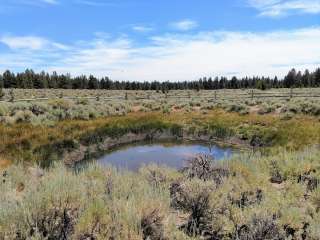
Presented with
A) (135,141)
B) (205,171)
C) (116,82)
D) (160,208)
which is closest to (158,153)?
(135,141)

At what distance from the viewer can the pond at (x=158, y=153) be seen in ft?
Answer: 43.0

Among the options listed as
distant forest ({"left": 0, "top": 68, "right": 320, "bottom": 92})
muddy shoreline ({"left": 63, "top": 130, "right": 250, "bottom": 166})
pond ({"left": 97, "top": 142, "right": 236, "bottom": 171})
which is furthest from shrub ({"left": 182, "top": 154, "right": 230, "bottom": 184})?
distant forest ({"left": 0, "top": 68, "right": 320, "bottom": 92})

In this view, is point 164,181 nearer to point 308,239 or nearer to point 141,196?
point 141,196

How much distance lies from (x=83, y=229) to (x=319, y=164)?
6517mm

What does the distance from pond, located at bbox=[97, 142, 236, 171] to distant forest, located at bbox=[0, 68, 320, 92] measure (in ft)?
203

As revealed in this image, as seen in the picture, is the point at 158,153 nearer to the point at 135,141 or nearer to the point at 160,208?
the point at 135,141

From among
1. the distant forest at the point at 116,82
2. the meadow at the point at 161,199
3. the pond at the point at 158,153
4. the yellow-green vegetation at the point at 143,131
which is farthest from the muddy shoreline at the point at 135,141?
the distant forest at the point at 116,82

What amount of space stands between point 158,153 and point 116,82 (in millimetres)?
109269

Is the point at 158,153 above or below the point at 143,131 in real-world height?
below

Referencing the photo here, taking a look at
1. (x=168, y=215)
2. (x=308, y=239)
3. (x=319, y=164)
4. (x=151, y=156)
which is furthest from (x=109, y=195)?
(x=151, y=156)

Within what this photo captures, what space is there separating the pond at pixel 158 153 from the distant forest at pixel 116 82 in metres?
61.8

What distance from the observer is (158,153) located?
15461 mm

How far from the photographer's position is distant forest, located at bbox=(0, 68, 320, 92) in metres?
91.0

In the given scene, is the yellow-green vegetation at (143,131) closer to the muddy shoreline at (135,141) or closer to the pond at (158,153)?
the muddy shoreline at (135,141)
